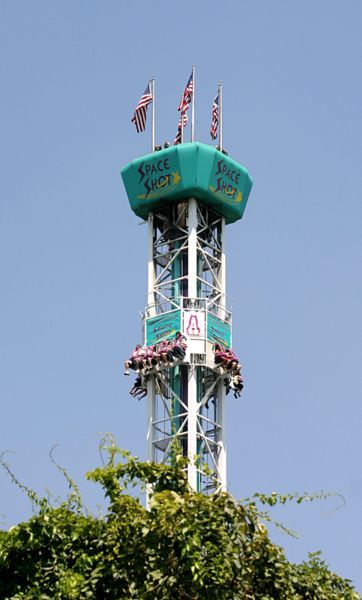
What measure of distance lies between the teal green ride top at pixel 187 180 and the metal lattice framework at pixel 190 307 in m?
0.76

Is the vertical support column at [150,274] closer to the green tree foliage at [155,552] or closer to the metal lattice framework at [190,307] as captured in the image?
the metal lattice framework at [190,307]

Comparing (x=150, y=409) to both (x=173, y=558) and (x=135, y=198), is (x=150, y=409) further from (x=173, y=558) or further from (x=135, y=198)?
(x=173, y=558)

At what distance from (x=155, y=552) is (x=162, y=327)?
4188 centimetres

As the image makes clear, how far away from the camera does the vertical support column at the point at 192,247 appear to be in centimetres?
6894

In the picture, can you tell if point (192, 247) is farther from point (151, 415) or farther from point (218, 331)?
point (151, 415)

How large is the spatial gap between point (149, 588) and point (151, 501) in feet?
5.75

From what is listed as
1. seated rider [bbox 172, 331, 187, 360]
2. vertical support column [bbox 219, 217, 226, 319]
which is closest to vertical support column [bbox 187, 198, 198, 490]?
seated rider [bbox 172, 331, 187, 360]

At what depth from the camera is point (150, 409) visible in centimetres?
6744

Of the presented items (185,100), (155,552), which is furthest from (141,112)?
(155,552)

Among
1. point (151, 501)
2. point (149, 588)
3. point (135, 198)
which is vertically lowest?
point (149, 588)

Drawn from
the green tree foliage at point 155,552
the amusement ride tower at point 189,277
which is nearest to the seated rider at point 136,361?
the amusement ride tower at point 189,277

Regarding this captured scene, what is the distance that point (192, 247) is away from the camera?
69.6 meters

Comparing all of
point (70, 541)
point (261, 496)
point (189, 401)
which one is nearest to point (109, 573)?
point (70, 541)

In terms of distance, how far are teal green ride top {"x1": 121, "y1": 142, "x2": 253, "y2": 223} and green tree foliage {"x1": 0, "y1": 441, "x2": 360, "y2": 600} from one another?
137ft
